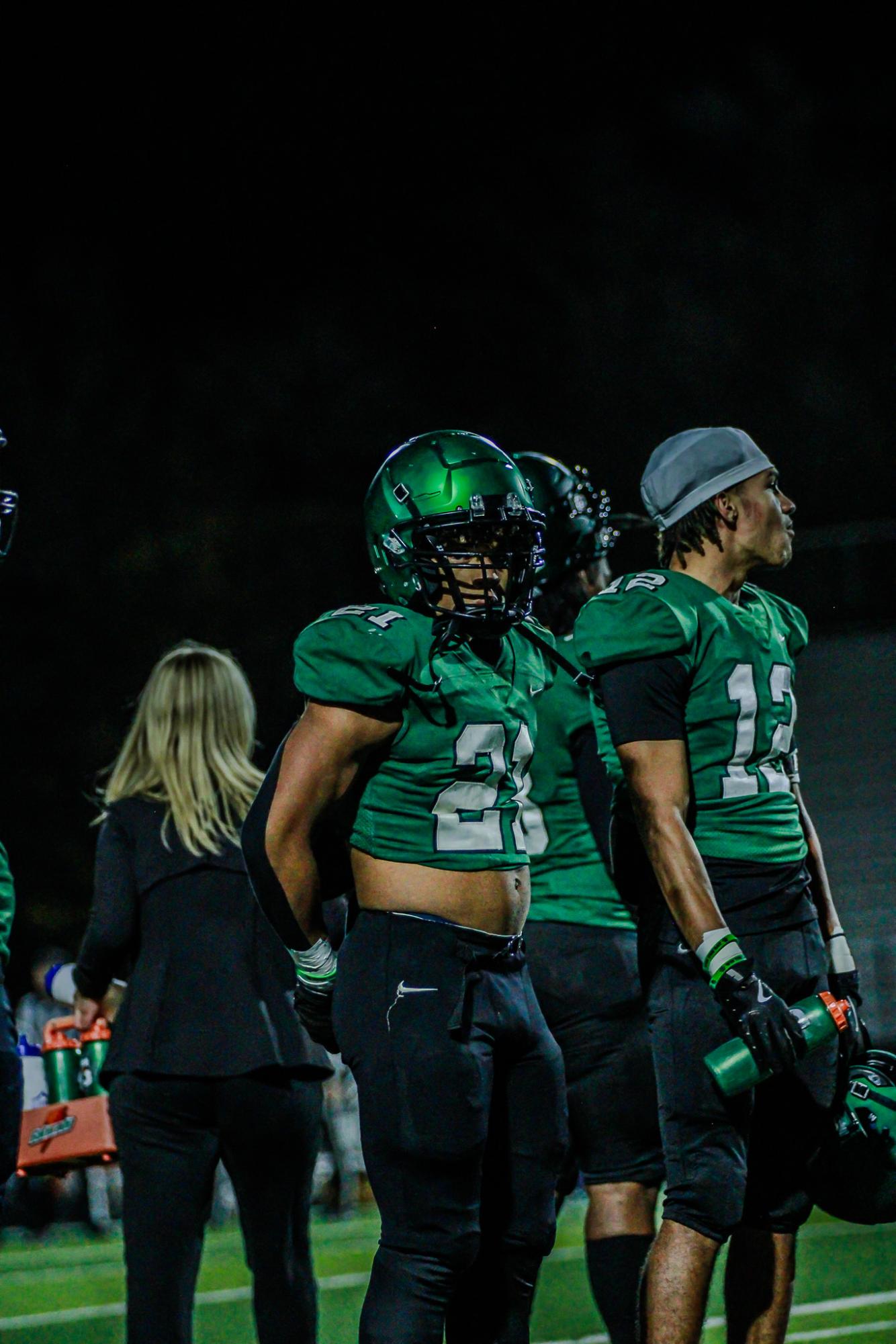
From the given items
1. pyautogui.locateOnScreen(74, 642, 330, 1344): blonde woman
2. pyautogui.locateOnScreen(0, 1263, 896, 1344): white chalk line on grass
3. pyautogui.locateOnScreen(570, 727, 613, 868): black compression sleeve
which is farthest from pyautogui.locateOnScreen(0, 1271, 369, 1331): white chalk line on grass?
pyautogui.locateOnScreen(570, 727, 613, 868): black compression sleeve

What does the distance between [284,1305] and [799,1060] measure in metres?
1.25

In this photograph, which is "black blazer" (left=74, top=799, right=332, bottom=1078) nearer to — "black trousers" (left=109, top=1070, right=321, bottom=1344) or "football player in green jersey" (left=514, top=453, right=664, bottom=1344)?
"black trousers" (left=109, top=1070, right=321, bottom=1344)

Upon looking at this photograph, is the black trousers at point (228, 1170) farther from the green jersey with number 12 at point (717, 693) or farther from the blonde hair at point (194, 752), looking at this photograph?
the green jersey with number 12 at point (717, 693)

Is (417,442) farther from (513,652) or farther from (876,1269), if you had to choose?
(876,1269)

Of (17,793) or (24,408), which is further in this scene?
(24,408)

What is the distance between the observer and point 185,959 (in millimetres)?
3480

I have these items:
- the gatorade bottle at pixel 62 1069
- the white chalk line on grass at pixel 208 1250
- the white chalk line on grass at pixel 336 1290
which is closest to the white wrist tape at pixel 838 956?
the white chalk line on grass at pixel 336 1290

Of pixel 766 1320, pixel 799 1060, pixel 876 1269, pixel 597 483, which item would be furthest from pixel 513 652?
pixel 597 483

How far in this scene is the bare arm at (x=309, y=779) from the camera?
2654mm

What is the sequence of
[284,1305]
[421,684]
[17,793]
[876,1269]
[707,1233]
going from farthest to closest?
[17,793] < [876,1269] < [284,1305] < [707,1233] < [421,684]

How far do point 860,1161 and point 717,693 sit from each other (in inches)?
39.3

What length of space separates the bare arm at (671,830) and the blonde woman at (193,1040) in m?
0.94

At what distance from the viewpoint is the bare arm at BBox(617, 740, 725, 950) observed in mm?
2963

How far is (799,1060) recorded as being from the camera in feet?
9.82
